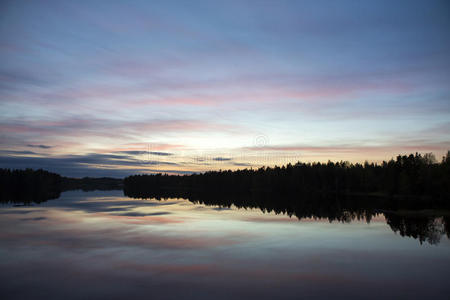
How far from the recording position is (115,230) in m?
39.0

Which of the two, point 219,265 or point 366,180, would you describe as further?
point 366,180

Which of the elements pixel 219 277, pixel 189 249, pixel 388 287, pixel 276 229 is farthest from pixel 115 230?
pixel 388 287

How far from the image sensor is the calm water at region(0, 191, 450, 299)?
17672 millimetres

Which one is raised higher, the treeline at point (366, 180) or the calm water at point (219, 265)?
the treeline at point (366, 180)

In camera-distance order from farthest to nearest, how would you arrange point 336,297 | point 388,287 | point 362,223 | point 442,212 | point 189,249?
1. point 442,212
2. point 362,223
3. point 189,249
4. point 388,287
5. point 336,297

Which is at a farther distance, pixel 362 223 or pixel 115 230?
pixel 362 223

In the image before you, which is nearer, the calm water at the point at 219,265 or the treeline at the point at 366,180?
the calm water at the point at 219,265

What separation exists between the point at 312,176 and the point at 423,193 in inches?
2669

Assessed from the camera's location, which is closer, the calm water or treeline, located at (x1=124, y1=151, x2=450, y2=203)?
the calm water

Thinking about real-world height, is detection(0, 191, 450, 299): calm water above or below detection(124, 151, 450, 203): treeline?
below

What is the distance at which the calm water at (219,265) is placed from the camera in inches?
696

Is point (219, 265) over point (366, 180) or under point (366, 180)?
under

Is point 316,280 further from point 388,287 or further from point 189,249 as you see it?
point 189,249

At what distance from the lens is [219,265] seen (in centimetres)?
2288
